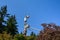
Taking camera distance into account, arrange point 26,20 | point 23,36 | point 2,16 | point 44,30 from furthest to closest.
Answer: point 2,16
point 23,36
point 26,20
point 44,30

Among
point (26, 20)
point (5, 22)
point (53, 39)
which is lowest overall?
point (53, 39)

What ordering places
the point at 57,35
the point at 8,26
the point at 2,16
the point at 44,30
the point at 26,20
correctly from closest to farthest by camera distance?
1. the point at 57,35
2. the point at 44,30
3. the point at 26,20
4. the point at 8,26
5. the point at 2,16

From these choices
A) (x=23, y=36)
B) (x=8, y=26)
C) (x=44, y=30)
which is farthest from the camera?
(x=8, y=26)

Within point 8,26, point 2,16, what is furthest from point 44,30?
point 2,16

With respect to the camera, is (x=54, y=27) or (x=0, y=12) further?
(x=0, y=12)

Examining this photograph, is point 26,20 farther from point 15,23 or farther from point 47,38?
point 15,23

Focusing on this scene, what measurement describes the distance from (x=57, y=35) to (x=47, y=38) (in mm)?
643

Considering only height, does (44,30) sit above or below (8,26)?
below

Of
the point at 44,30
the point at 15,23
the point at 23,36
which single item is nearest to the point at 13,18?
the point at 15,23

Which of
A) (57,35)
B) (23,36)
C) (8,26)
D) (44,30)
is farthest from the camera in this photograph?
(8,26)

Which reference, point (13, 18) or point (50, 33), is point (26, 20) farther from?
point (13, 18)

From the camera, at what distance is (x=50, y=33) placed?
14727 mm

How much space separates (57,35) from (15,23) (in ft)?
96.8

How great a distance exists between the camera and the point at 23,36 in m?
28.5
